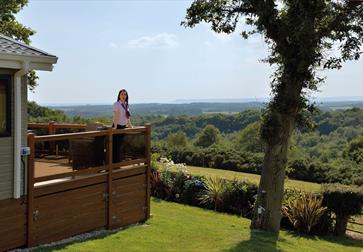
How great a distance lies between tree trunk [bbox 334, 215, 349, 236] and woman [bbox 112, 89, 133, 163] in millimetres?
7202

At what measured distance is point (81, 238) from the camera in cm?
878

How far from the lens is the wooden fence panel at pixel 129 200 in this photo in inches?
396

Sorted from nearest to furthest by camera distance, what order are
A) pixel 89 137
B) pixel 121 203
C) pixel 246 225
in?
pixel 89 137 → pixel 121 203 → pixel 246 225

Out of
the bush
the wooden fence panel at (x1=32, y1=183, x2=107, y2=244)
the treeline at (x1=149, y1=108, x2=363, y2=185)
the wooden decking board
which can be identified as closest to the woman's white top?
the wooden decking board

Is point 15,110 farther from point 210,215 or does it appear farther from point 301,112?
point 210,215

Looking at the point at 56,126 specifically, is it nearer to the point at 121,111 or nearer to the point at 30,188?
the point at 121,111

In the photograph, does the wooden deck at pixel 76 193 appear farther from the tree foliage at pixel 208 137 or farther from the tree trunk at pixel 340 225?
the tree foliage at pixel 208 137

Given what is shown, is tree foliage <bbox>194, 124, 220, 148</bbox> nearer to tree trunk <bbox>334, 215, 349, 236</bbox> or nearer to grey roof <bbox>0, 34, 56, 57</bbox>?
tree trunk <bbox>334, 215, 349, 236</bbox>

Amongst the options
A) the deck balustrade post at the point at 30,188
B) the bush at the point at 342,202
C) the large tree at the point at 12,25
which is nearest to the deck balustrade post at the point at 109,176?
the deck balustrade post at the point at 30,188

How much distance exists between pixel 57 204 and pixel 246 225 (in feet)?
20.6

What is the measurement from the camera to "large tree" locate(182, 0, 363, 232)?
10.7m

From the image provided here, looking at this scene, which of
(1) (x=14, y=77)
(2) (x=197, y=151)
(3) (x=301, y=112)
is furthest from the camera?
(2) (x=197, y=151)

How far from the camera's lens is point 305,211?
1338 cm

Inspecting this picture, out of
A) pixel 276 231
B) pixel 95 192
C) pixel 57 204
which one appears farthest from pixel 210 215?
pixel 57 204
